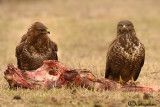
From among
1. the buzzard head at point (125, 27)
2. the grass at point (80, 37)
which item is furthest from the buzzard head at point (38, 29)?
the buzzard head at point (125, 27)

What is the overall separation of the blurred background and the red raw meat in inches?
102

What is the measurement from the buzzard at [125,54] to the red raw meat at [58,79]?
0.67 m

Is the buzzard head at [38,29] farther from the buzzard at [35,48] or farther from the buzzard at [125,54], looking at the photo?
the buzzard at [125,54]

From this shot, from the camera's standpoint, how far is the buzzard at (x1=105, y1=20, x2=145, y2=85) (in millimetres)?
7359

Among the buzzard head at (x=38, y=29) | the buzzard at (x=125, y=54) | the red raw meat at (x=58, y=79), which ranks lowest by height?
the red raw meat at (x=58, y=79)

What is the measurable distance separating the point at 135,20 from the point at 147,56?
8637 millimetres

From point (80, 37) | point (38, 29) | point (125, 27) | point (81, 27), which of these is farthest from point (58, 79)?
point (81, 27)

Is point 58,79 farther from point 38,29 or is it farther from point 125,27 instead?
point 125,27

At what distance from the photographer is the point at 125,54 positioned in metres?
7.35

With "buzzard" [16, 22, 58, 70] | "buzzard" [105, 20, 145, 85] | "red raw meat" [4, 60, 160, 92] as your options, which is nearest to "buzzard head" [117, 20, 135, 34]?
"buzzard" [105, 20, 145, 85]

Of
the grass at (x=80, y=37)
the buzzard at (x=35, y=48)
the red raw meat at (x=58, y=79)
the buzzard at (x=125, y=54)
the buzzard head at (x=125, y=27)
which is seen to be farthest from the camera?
the buzzard at (x=35, y=48)

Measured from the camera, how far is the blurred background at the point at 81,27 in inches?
556

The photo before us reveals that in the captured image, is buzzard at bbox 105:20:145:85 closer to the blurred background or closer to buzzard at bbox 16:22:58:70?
Answer: buzzard at bbox 16:22:58:70

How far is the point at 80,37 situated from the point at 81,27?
2.28 meters
